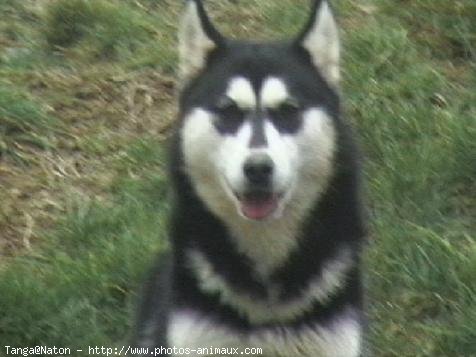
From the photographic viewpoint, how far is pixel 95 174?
5129mm

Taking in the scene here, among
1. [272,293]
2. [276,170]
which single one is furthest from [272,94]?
[272,293]

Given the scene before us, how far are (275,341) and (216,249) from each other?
320 mm

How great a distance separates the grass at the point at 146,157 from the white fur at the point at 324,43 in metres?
0.84

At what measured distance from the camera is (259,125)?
3.38 meters

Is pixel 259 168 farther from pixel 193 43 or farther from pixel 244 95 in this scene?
pixel 193 43

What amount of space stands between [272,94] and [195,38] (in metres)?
0.34

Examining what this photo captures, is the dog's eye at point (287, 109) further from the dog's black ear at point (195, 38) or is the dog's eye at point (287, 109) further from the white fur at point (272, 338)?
the white fur at point (272, 338)

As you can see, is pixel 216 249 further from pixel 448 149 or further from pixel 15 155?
pixel 15 155

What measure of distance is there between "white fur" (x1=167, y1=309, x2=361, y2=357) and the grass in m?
0.54

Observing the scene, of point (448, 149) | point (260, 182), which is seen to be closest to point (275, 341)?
point (260, 182)

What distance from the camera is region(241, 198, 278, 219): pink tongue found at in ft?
11.2

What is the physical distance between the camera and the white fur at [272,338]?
3.43 m

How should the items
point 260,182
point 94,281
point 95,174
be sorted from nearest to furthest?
1. point 260,182
2. point 94,281
3. point 95,174

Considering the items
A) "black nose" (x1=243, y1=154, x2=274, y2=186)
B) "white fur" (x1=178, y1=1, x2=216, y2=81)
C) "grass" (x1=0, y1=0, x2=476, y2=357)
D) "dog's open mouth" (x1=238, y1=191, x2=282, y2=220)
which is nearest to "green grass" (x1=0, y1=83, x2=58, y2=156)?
"grass" (x1=0, y1=0, x2=476, y2=357)
